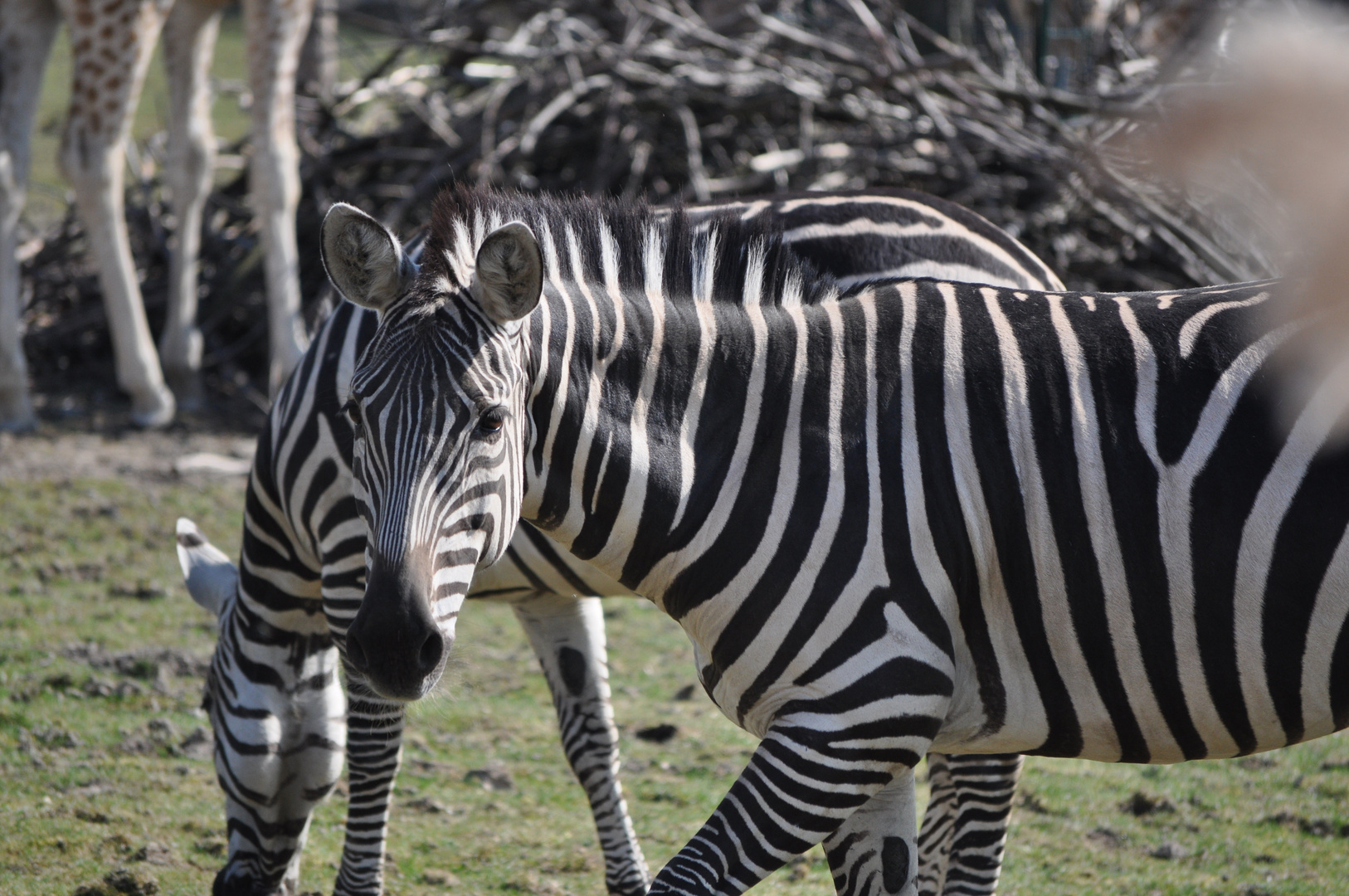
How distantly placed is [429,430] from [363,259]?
397 millimetres

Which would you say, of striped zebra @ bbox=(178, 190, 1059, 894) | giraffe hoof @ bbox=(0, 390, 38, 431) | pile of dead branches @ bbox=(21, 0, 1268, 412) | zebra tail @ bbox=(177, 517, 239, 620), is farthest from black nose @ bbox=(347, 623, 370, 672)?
giraffe hoof @ bbox=(0, 390, 38, 431)

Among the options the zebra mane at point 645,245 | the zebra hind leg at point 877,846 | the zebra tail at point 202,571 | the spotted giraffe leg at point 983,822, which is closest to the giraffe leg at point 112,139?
the zebra tail at point 202,571

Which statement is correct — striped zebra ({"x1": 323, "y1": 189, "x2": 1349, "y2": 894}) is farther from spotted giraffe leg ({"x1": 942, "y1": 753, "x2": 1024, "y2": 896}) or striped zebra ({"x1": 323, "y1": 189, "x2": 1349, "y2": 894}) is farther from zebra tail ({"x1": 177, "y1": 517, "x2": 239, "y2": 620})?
zebra tail ({"x1": 177, "y1": 517, "x2": 239, "y2": 620})

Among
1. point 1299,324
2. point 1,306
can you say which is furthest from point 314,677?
point 1,306

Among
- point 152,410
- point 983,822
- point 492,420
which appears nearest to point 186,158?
point 152,410

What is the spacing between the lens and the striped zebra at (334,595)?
3176 millimetres

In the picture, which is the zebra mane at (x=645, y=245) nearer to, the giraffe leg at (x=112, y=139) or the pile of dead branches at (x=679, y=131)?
the pile of dead branches at (x=679, y=131)

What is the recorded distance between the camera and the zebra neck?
7.61 feet

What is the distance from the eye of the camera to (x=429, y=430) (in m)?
2.07

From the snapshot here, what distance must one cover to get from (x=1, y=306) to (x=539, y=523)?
20.6ft

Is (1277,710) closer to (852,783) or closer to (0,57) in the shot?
(852,783)

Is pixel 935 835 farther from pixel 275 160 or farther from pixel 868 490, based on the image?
Result: pixel 275 160

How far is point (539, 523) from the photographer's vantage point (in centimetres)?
244

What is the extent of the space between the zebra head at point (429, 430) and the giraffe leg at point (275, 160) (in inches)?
237
